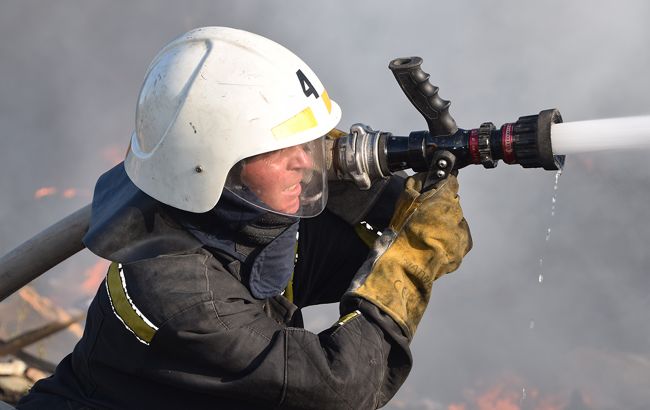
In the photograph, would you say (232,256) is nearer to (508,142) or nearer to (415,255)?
(415,255)

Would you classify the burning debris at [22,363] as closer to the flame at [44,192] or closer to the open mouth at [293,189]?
the flame at [44,192]

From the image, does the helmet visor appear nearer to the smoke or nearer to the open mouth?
the open mouth

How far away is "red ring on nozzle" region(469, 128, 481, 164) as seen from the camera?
3182 millimetres

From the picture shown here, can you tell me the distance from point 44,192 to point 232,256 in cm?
741

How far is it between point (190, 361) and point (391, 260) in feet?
2.25

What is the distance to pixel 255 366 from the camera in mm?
2912

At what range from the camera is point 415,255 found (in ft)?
10.6

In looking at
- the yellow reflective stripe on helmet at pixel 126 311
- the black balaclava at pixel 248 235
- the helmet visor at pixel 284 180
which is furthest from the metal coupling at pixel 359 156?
the yellow reflective stripe on helmet at pixel 126 311

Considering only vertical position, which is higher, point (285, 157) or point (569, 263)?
point (569, 263)

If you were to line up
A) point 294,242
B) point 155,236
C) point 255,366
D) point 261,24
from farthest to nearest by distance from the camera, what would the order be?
point 261,24 → point 294,242 → point 155,236 → point 255,366

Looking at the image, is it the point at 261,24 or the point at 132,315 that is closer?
the point at 132,315

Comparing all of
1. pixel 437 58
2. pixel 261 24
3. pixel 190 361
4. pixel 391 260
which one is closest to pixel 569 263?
pixel 437 58

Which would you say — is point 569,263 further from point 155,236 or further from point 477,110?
point 155,236

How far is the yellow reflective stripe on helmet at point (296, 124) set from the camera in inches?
121
